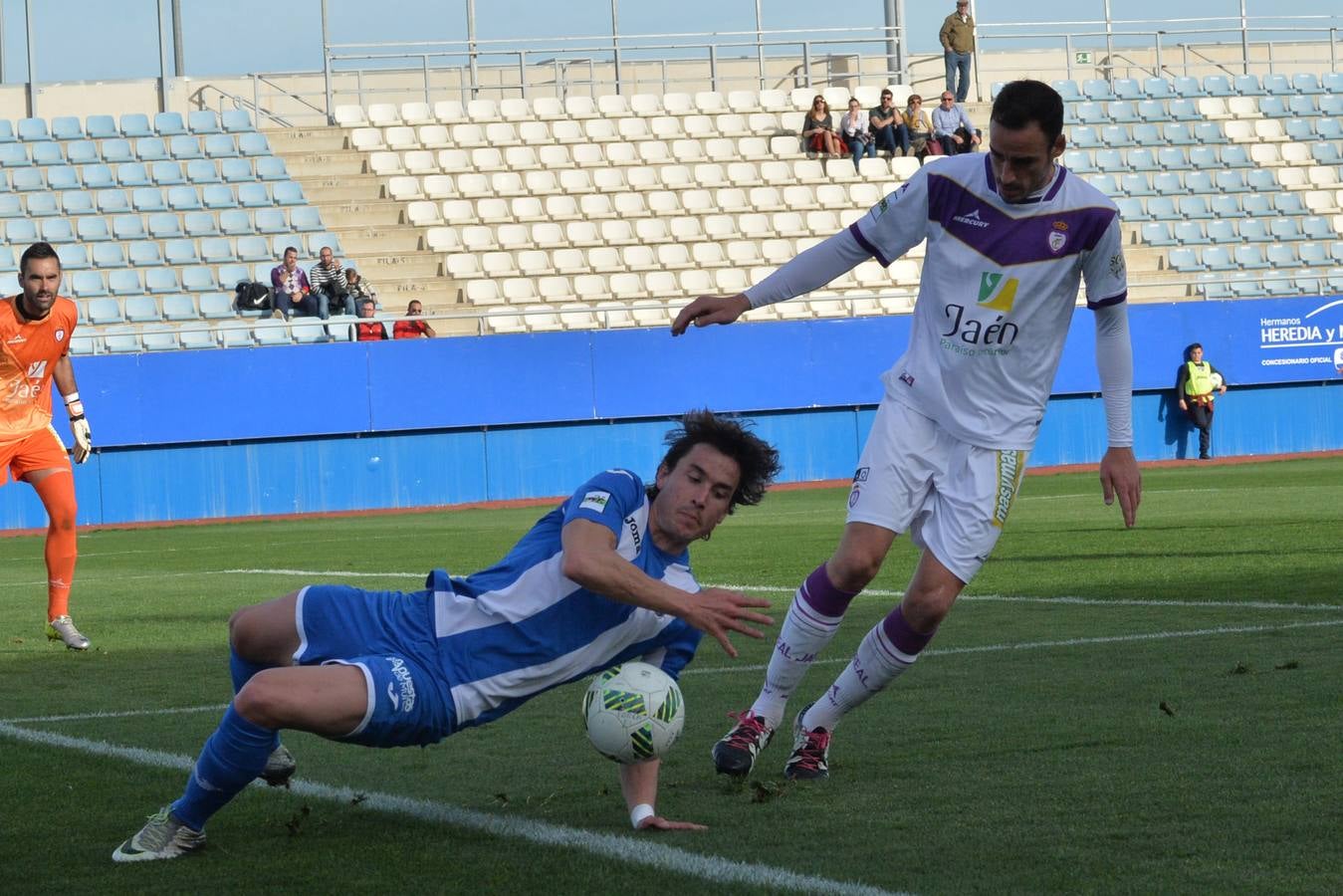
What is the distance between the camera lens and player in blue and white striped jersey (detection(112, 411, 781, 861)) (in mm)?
4418

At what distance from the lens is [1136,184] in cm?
3403

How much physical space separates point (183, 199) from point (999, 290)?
1019 inches

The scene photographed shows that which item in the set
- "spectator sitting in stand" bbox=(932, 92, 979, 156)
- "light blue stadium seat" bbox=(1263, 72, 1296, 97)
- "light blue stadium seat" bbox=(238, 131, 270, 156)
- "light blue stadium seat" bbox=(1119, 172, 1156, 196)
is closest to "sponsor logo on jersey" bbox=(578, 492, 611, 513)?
"spectator sitting in stand" bbox=(932, 92, 979, 156)

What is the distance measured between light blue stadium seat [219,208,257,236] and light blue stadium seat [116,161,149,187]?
1643 millimetres

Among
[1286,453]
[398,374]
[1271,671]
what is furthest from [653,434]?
[1271,671]

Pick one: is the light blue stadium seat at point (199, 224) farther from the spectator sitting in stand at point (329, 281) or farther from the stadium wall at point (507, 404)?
the stadium wall at point (507, 404)

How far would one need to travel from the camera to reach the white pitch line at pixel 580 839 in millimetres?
4031

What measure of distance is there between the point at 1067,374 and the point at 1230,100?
10735 mm

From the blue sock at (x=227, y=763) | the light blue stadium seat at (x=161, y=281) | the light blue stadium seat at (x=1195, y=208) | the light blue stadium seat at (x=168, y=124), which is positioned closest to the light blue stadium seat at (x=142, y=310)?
the light blue stadium seat at (x=161, y=281)

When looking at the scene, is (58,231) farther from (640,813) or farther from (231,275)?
(640,813)

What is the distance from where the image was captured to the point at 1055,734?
5.89 m

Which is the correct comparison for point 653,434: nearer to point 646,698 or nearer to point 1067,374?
point 1067,374

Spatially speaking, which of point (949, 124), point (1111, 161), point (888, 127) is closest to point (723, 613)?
point (949, 124)

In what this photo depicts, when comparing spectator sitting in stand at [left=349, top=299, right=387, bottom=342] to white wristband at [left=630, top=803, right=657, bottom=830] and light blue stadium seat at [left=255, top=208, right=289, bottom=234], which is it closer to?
light blue stadium seat at [left=255, top=208, right=289, bottom=234]
